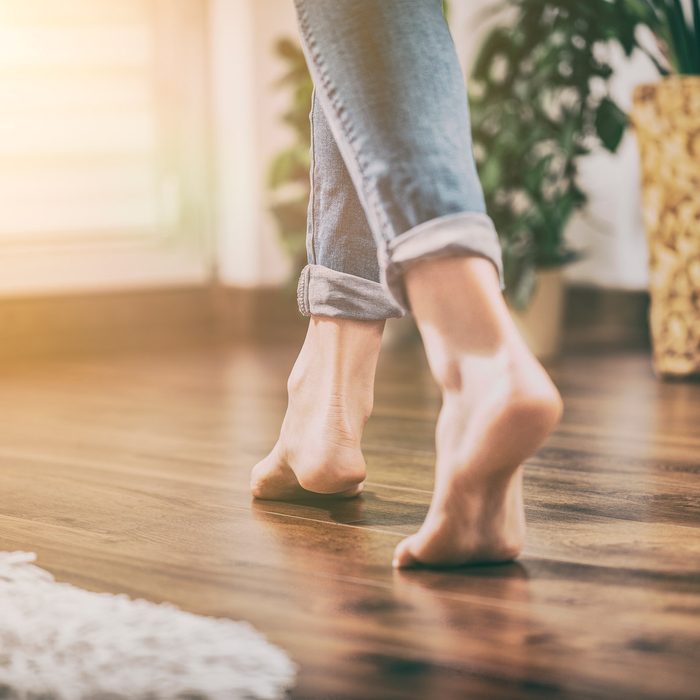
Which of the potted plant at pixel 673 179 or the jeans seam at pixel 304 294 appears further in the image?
the potted plant at pixel 673 179

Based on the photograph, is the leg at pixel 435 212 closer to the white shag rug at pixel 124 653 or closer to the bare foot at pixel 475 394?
the bare foot at pixel 475 394

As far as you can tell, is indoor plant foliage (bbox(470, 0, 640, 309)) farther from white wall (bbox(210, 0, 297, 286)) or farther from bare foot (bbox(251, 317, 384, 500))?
bare foot (bbox(251, 317, 384, 500))

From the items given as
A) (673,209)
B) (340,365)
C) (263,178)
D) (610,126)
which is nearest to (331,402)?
(340,365)

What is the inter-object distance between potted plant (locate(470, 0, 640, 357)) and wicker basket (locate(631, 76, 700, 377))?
0.55ft

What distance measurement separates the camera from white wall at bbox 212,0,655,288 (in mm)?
2248

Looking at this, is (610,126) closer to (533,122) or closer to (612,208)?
(533,122)

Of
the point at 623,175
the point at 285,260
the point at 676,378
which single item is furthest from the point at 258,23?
the point at 676,378

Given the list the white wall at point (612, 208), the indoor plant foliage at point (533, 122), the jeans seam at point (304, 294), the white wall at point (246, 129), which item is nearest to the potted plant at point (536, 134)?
the indoor plant foliage at point (533, 122)

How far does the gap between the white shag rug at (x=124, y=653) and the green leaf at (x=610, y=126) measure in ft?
4.54

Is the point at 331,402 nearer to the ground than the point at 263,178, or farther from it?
nearer to the ground

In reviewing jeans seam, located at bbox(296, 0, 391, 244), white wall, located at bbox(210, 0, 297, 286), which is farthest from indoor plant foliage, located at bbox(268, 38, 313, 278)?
jeans seam, located at bbox(296, 0, 391, 244)

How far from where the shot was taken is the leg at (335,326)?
0.94m

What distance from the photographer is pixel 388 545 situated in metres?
0.85

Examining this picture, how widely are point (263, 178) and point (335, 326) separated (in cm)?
165
